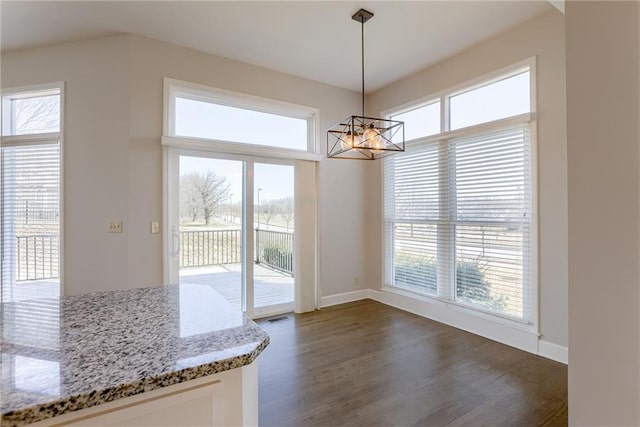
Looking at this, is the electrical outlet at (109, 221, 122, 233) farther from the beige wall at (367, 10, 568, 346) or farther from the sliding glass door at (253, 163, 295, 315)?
the beige wall at (367, 10, 568, 346)

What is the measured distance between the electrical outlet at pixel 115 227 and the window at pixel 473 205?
3.40 meters

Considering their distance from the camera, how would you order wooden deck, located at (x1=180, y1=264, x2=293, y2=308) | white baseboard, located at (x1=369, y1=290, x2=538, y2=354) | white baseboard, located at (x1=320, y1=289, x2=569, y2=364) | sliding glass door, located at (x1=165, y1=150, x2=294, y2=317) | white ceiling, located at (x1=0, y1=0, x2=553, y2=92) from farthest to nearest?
wooden deck, located at (x1=180, y1=264, x2=293, y2=308)
sliding glass door, located at (x1=165, y1=150, x2=294, y2=317)
white baseboard, located at (x1=369, y1=290, x2=538, y2=354)
white baseboard, located at (x1=320, y1=289, x2=569, y2=364)
white ceiling, located at (x1=0, y1=0, x2=553, y2=92)

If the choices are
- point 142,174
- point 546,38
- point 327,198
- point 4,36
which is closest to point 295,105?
point 327,198

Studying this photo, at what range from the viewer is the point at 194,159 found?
11.7ft

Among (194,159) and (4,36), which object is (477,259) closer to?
(194,159)

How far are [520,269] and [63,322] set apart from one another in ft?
11.7

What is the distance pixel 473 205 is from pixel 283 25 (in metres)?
2.76

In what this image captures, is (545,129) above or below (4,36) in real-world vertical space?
below

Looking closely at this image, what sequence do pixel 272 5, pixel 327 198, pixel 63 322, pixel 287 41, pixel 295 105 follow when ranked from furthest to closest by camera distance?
pixel 327 198 → pixel 295 105 → pixel 287 41 → pixel 272 5 → pixel 63 322

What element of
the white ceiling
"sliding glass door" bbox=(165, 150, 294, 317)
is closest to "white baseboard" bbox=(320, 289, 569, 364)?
"sliding glass door" bbox=(165, 150, 294, 317)

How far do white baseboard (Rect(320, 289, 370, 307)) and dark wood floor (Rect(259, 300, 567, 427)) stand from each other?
2.56 feet

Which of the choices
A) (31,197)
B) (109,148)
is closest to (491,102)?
(109,148)

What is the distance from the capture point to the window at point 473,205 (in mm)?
3125

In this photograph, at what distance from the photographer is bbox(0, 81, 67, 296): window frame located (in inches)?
128
